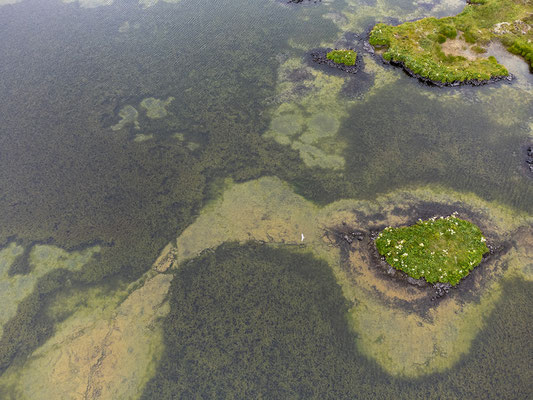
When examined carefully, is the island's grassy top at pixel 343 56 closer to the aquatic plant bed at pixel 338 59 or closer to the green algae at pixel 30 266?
the aquatic plant bed at pixel 338 59

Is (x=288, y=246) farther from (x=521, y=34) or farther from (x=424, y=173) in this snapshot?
(x=521, y=34)

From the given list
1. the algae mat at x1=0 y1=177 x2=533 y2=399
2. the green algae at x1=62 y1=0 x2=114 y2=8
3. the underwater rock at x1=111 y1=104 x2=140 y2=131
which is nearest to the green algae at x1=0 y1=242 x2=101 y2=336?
the algae mat at x1=0 y1=177 x2=533 y2=399

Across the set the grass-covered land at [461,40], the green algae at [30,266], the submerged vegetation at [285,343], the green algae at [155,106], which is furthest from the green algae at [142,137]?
the grass-covered land at [461,40]

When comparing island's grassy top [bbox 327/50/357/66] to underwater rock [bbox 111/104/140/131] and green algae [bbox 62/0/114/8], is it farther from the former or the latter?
green algae [bbox 62/0/114/8]

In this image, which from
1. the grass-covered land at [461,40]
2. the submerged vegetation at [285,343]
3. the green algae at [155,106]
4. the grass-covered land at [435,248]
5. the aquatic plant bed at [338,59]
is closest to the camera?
the submerged vegetation at [285,343]

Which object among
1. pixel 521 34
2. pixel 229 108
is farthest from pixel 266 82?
pixel 521 34

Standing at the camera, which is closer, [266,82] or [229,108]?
[229,108]
